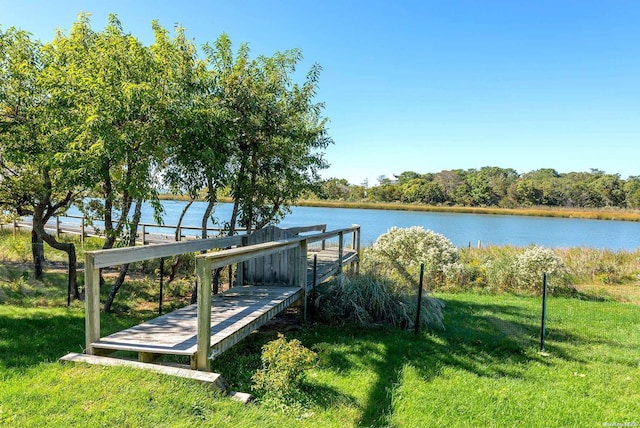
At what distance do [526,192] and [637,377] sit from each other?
74.3 meters

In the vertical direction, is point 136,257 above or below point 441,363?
above

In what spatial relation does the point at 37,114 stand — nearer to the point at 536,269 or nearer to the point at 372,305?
the point at 372,305

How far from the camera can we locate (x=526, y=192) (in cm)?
7019

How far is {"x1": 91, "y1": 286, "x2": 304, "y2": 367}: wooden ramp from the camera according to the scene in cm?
345

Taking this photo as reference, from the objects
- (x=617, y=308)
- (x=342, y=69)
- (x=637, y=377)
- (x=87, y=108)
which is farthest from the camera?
(x=342, y=69)

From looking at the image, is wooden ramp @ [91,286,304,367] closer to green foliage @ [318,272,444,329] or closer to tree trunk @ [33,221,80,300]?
green foliage @ [318,272,444,329]

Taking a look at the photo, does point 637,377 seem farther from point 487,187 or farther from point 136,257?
point 487,187

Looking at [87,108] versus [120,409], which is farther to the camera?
[87,108]

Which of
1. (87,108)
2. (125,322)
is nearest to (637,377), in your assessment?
(125,322)

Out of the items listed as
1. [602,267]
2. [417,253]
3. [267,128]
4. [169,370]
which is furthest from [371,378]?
[602,267]

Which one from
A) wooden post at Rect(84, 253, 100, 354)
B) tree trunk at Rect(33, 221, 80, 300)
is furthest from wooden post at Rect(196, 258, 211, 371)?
tree trunk at Rect(33, 221, 80, 300)

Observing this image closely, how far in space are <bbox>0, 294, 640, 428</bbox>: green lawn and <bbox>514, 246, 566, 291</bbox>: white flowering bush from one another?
3086 mm

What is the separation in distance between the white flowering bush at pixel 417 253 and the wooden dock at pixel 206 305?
448cm

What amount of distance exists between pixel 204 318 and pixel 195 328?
0.99 meters
